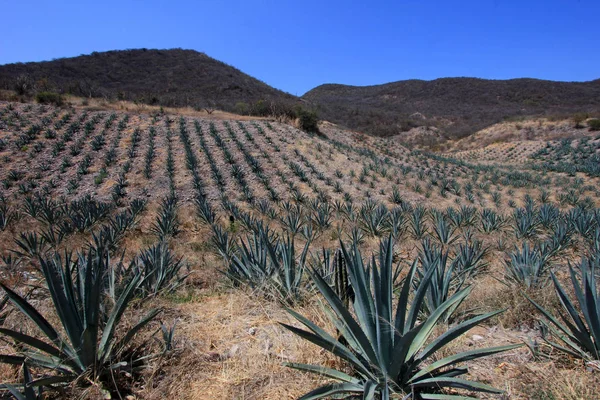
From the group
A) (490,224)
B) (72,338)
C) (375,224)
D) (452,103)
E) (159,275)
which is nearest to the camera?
(72,338)

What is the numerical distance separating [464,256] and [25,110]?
2177 cm

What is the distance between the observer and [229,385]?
6.80ft

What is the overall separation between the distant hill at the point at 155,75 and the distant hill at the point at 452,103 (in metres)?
10.9

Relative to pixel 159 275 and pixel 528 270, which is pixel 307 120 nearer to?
pixel 528 270

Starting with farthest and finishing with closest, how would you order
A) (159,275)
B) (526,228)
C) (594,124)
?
(594,124) < (526,228) < (159,275)

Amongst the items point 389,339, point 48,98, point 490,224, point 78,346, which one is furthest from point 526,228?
point 48,98

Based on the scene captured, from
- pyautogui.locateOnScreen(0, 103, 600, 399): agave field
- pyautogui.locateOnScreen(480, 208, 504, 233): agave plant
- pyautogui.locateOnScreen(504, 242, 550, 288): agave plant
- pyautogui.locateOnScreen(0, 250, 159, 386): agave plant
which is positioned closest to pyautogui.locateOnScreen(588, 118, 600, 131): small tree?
pyautogui.locateOnScreen(0, 103, 600, 399): agave field

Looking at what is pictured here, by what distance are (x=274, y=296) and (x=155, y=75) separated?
45.7 m

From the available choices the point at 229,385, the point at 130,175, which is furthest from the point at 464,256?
the point at 130,175

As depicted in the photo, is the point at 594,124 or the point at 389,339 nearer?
the point at 389,339

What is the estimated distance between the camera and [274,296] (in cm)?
314

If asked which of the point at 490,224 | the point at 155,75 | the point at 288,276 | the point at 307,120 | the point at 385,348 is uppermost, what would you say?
the point at 155,75

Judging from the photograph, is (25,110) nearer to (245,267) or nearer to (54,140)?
(54,140)

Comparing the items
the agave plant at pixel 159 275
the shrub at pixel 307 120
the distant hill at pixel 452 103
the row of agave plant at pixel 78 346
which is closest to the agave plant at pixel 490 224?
the agave plant at pixel 159 275
